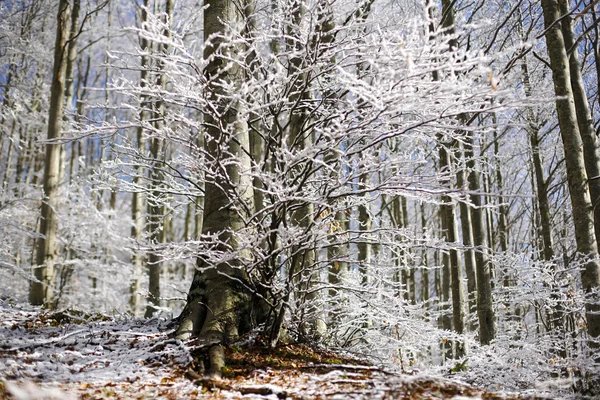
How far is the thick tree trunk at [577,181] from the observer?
4848 millimetres

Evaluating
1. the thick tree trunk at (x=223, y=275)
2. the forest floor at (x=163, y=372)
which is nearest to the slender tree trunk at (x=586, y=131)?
the forest floor at (x=163, y=372)

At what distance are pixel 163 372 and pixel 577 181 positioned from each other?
16.2 ft

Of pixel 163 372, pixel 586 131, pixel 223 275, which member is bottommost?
pixel 163 372

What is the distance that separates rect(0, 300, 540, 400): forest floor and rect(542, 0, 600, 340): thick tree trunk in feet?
9.46

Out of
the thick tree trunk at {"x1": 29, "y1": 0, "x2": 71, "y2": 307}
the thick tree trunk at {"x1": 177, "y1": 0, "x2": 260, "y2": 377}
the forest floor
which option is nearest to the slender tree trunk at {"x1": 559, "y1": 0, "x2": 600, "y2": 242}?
the forest floor

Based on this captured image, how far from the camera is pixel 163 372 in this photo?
130 inches

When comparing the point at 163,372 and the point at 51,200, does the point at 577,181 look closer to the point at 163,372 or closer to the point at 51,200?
the point at 163,372

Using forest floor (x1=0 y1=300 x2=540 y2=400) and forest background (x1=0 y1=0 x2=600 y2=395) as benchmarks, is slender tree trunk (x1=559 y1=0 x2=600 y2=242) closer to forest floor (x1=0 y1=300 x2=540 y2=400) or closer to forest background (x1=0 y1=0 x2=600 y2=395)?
forest background (x1=0 y1=0 x2=600 y2=395)

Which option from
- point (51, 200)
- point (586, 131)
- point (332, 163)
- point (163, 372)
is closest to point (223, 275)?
point (163, 372)

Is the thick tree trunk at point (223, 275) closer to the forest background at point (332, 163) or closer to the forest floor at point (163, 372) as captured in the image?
the forest background at point (332, 163)

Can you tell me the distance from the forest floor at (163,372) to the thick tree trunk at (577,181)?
2882 mm

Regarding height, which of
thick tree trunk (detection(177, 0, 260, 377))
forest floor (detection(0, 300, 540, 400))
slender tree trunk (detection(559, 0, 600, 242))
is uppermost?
slender tree trunk (detection(559, 0, 600, 242))

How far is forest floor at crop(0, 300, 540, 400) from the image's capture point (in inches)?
107

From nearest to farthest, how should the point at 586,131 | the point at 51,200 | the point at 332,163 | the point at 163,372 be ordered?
the point at 163,372 → the point at 332,163 → the point at 586,131 → the point at 51,200
